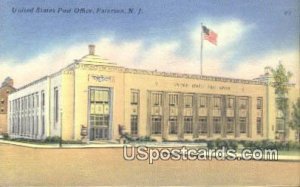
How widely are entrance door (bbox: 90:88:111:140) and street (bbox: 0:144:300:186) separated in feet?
0.31

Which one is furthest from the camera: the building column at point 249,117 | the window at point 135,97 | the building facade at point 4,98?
the building column at point 249,117

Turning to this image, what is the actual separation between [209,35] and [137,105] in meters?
0.60

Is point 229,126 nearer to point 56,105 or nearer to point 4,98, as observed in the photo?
point 56,105

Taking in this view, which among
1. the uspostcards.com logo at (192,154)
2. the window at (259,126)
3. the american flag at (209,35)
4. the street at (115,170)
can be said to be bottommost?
the street at (115,170)

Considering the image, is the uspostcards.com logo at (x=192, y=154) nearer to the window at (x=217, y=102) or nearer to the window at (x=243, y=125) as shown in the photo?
the window at (x=243, y=125)

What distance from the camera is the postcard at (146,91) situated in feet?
10.6

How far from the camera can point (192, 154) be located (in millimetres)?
3332

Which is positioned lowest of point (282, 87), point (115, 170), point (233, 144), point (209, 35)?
point (115, 170)

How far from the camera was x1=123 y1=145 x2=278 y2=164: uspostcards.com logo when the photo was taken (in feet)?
10.8

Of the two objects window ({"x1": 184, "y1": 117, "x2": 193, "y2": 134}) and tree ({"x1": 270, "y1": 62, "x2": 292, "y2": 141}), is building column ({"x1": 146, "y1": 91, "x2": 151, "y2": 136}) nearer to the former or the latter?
window ({"x1": 184, "y1": 117, "x2": 193, "y2": 134})

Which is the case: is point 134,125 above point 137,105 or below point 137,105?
below

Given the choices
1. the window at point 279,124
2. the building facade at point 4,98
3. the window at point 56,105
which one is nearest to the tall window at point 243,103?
the window at point 279,124

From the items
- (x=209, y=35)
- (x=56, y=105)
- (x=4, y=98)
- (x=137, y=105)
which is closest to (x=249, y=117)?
(x=209, y=35)

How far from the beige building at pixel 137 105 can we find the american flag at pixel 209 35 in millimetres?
228
